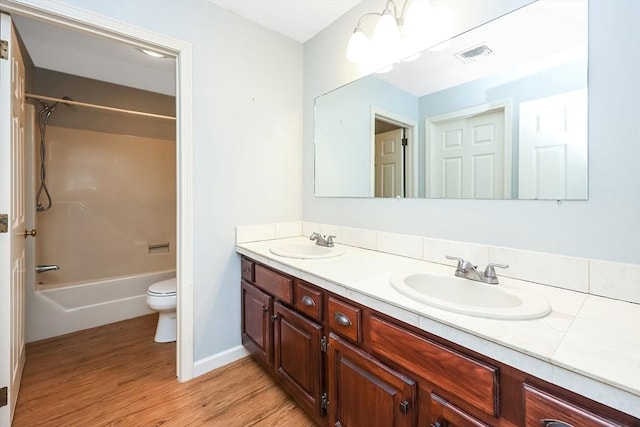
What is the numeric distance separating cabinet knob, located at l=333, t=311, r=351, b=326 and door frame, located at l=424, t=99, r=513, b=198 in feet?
2.53

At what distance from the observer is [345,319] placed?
1117mm

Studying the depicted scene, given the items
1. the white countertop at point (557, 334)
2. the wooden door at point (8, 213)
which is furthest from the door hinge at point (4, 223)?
the white countertop at point (557, 334)

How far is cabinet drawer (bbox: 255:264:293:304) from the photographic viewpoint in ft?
4.74

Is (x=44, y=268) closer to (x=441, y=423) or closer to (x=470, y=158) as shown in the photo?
(x=441, y=423)

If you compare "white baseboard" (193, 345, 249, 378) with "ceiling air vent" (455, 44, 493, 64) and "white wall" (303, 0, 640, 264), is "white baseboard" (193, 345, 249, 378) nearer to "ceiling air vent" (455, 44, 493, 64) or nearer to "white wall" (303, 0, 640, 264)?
"white wall" (303, 0, 640, 264)

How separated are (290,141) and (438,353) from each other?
178 centimetres

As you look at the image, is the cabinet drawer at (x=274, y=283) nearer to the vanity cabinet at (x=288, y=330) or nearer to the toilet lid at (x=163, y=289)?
the vanity cabinet at (x=288, y=330)

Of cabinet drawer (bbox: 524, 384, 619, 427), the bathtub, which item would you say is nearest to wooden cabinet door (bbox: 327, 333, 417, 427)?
cabinet drawer (bbox: 524, 384, 619, 427)

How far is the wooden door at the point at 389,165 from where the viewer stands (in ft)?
5.24

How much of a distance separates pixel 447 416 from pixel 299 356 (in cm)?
76

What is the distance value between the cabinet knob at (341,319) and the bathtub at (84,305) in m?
2.36

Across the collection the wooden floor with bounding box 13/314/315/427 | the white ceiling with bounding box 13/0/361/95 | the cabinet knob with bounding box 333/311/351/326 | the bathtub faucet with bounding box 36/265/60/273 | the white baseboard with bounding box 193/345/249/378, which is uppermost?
the white ceiling with bounding box 13/0/361/95

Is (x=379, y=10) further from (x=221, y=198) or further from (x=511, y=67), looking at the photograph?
(x=221, y=198)

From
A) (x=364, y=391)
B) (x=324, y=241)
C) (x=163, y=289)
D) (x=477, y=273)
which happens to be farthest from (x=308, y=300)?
(x=163, y=289)
